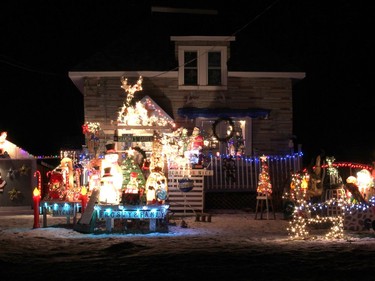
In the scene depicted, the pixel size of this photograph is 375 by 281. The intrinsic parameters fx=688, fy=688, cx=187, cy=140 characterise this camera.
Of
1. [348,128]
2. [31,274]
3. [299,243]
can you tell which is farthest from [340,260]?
[348,128]

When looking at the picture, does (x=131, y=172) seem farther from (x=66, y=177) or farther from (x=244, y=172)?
(x=244, y=172)

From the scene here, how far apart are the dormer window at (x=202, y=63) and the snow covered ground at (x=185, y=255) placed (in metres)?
9.01

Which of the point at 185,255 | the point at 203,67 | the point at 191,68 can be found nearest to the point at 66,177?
the point at 185,255

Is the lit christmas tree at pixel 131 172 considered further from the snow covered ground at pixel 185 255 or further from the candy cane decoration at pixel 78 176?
the candy cane decoration at pixel 78 176

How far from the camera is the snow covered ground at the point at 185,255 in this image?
34.7ft

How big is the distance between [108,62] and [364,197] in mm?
11493

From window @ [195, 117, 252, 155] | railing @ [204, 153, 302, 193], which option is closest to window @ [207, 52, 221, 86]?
window @ [195, 117, 252, 155]

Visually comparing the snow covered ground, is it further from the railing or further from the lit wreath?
the lit wreath

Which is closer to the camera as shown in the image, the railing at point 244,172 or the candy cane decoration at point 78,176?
the candy cane decoration at point 78,176

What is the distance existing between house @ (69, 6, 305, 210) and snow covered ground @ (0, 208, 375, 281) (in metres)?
8.25

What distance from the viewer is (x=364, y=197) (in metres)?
18.0

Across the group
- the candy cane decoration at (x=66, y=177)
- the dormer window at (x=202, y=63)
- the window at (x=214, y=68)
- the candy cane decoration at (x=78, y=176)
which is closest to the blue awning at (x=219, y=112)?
the dormer window at (x=202, y=63)

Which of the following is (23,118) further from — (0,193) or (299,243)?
(299,243)

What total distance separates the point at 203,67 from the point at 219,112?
6.09 feet
